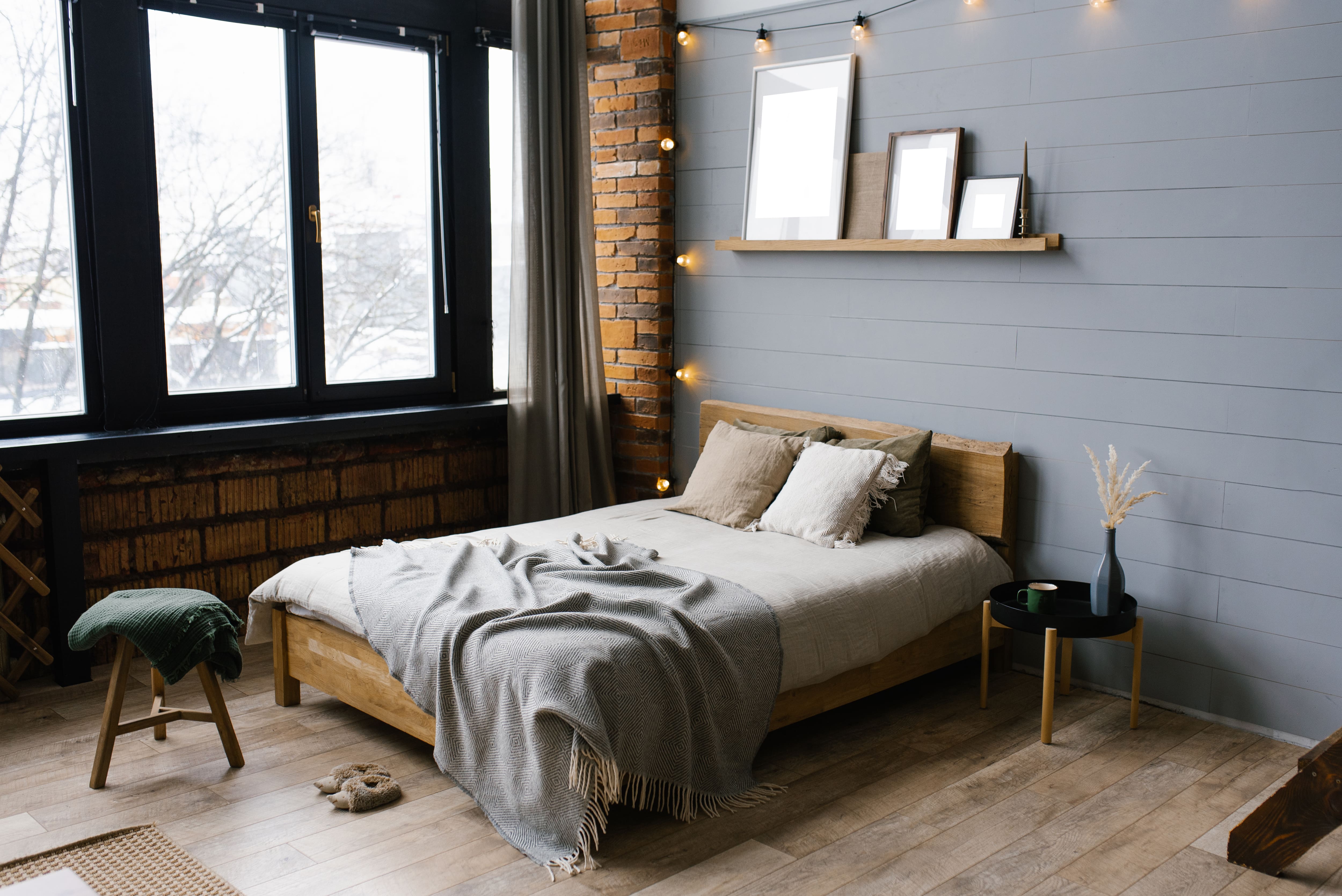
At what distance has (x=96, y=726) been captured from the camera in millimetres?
3260

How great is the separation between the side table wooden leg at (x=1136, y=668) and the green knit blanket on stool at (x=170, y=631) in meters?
2.49

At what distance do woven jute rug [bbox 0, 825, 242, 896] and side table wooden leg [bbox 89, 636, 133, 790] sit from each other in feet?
0.97

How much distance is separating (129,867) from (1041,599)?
245 centimetres

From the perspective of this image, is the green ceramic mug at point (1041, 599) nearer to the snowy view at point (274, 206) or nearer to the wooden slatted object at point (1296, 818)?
the wooden slatted object at point (1296, 818)

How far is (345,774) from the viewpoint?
291 cm

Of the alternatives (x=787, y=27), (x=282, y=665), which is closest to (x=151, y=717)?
(x=282, y=665)

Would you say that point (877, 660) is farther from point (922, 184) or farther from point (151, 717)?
point (151, 717)

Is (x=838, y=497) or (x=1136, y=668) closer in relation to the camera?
(x=1136, y=668)

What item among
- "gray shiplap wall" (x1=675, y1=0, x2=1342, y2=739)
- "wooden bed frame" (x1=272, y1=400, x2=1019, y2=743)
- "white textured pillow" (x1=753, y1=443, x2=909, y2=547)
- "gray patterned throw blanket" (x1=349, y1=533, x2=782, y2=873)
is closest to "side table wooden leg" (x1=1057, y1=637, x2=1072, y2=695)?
"gray shiplap wall" (x1=675, y1=0, x2=1342, y2=739)

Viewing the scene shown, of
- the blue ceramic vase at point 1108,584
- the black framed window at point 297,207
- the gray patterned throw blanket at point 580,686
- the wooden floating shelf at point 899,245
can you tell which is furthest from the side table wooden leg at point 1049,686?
the black framed window at point 297,207

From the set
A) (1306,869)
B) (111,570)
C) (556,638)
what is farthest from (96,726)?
(1306,869)

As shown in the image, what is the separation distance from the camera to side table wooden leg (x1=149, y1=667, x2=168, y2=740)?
10.0 feet

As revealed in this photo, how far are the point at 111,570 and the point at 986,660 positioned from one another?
9.35 ft

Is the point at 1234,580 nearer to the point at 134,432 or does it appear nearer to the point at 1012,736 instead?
the point at 1012,736
